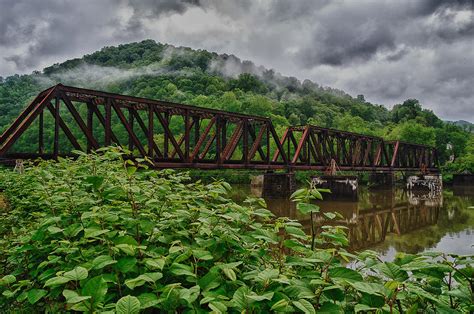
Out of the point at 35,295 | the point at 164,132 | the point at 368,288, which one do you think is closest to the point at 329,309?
the point at 368,288

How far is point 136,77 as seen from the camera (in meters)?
106

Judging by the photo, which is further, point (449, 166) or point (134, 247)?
point (449, 166)

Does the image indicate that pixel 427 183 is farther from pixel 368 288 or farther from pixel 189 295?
pixel 189 295

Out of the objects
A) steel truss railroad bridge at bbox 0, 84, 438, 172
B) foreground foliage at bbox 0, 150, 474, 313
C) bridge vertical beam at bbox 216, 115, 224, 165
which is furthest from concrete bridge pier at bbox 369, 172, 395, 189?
foreground foliage at bbox 0, 150, 474, 313

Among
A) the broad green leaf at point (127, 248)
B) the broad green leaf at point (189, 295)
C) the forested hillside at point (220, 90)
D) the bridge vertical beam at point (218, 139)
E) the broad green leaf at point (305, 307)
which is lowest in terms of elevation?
the broad green leaf at point (305, 307)

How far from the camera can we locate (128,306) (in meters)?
1.74

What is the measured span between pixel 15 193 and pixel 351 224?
638 inches

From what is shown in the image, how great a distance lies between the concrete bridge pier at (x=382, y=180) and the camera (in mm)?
45466

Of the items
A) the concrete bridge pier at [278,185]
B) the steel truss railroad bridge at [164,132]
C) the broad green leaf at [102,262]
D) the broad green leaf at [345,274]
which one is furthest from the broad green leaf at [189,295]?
the concrete bridge pier at [278,185]

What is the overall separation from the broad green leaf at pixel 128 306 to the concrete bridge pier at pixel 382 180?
47.6 metres

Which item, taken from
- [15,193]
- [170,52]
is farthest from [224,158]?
[170,52]

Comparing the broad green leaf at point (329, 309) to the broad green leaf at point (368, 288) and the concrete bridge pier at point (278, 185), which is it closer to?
the broad green leaf at point (368, 288)

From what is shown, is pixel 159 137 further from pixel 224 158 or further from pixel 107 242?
pixel 107 242

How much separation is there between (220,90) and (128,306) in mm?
101898
